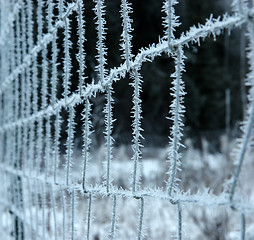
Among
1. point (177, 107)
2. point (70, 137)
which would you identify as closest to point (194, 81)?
point (70, 137)

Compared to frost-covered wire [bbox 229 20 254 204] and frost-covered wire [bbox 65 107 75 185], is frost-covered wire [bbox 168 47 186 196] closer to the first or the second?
frost-covered wire [bbox 229 20 254 204]

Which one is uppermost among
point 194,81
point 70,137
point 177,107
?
point 194,81

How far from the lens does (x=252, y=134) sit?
47 cm

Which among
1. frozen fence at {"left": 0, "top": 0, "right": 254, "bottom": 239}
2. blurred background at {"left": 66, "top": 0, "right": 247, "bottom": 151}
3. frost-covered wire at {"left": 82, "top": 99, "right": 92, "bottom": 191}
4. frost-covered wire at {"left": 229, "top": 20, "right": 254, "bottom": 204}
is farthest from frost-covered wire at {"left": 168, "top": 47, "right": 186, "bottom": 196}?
blurred background at {"left": 66, "top": 0, "right": 247, "bottom": 151}

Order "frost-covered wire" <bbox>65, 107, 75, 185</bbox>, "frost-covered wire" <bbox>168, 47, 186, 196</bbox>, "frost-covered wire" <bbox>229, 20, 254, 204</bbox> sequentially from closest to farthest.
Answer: "frost-covered wire" <bbox>229, 20, 254, 204</bbox> < "frost-covered wire" <bbox>168, 47, 186, 196</bbox> < "frost-covered wire" <bbox>65, 107, 75, 185</bbox>

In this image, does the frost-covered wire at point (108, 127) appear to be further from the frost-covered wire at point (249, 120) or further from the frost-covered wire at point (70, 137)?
the frost-covered wire at point (249, 120)

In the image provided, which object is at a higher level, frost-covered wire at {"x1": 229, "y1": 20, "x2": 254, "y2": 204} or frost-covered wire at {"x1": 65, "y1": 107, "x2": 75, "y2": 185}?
frost-covered wire at {"x1": 229, "y1": 20, "x2": 254, "y2": 204}

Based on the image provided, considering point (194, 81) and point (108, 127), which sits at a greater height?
point (194, 81)

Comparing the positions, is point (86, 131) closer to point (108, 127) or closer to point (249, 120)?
point (108, 127)

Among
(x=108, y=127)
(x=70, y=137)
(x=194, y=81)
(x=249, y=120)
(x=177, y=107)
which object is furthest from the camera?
(x=194, y=81)

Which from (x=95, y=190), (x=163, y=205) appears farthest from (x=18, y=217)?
(x=163, y=205)

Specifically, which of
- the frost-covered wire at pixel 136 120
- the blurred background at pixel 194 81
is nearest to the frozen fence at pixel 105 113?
the frost-covered wire at pixel 136 120

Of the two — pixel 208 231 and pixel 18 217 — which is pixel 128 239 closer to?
pixel 208 231

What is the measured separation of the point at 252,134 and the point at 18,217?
4.94 feet
